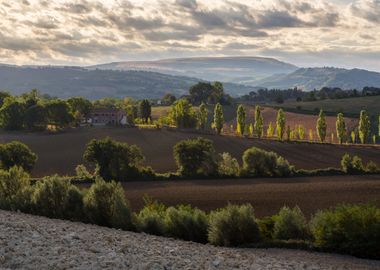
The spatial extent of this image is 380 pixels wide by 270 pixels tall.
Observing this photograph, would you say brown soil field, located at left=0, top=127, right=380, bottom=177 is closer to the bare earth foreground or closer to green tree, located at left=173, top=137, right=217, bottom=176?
green tree, located at left=173, top=137, right=217, bottom=176

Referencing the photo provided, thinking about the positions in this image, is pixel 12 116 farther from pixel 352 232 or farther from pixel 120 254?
pixel 352 232

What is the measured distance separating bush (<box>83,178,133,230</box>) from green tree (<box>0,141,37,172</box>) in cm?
3663

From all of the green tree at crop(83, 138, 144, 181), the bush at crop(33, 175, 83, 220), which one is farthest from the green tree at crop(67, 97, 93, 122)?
the bush at crop(33, 175, 83, 220)

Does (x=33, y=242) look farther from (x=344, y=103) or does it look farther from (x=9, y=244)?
(x=344, y=103)

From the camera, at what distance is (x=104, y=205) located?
1443 inches

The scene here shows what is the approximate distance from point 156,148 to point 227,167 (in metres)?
36.7

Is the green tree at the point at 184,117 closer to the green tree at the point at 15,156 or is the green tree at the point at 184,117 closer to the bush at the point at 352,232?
the green tree at the point at 15,156

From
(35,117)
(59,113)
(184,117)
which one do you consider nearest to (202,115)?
(184,117)

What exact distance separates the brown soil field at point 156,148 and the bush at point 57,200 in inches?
1824

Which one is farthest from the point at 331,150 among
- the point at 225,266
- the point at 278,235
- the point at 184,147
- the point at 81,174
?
the point at 225,266

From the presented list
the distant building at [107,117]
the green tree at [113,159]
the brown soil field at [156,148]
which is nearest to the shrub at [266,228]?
the green tree at [113,159]

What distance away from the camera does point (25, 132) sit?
133125 mm

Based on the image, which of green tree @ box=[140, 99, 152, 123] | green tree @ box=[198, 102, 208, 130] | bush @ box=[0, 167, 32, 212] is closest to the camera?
bush @ box=[0, 167, 32, 212]

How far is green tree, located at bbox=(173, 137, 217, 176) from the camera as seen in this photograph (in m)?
75.0
